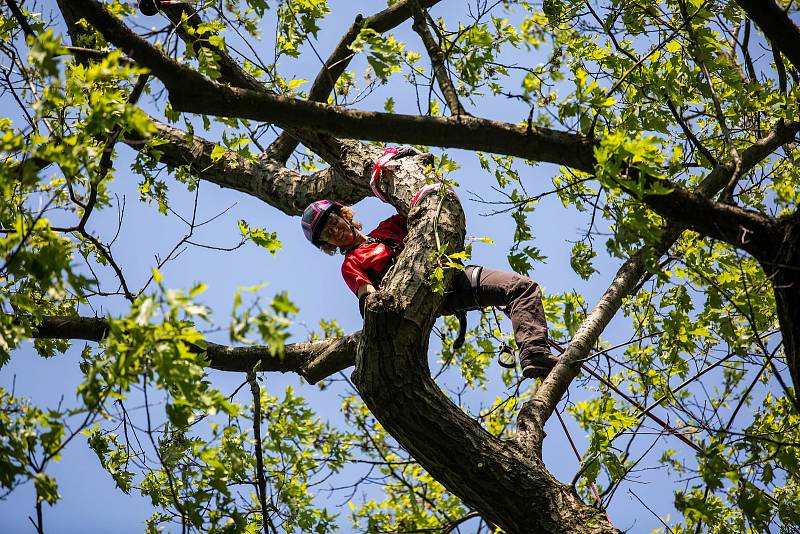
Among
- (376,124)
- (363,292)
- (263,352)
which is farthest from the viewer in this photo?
(263,352)

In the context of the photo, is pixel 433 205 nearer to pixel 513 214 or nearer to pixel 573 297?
pixel 513 214

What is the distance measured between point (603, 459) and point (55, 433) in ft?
9.34

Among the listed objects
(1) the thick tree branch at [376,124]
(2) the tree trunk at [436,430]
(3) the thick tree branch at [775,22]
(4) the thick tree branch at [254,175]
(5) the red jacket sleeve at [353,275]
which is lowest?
(2) the tree trunk at [436,430]

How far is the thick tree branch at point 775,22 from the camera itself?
3.41m

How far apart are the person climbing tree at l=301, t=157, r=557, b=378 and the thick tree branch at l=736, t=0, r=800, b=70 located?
1978 mm

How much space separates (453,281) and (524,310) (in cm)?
54

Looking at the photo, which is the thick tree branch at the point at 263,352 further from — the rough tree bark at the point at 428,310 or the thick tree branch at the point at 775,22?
the thick tree branch at the point at 775,22

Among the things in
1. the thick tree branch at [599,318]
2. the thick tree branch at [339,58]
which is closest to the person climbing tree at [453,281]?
the thick tree branch at [599,318]

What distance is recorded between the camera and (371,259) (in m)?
4.57

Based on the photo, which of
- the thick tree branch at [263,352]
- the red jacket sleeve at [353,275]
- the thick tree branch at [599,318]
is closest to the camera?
the thick tree branch at [599,318]

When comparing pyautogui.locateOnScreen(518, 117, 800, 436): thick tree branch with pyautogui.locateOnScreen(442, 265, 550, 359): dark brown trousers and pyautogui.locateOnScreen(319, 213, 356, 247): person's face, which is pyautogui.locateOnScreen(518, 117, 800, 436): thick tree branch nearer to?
pyautogui.locateOnScreen(442, 265, 550, 359): dark brown trousers

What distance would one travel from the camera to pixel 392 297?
11.8 feet

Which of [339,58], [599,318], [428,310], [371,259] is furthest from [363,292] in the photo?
[339,58]

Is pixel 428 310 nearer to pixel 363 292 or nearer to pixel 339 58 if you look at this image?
pixel 363 292
